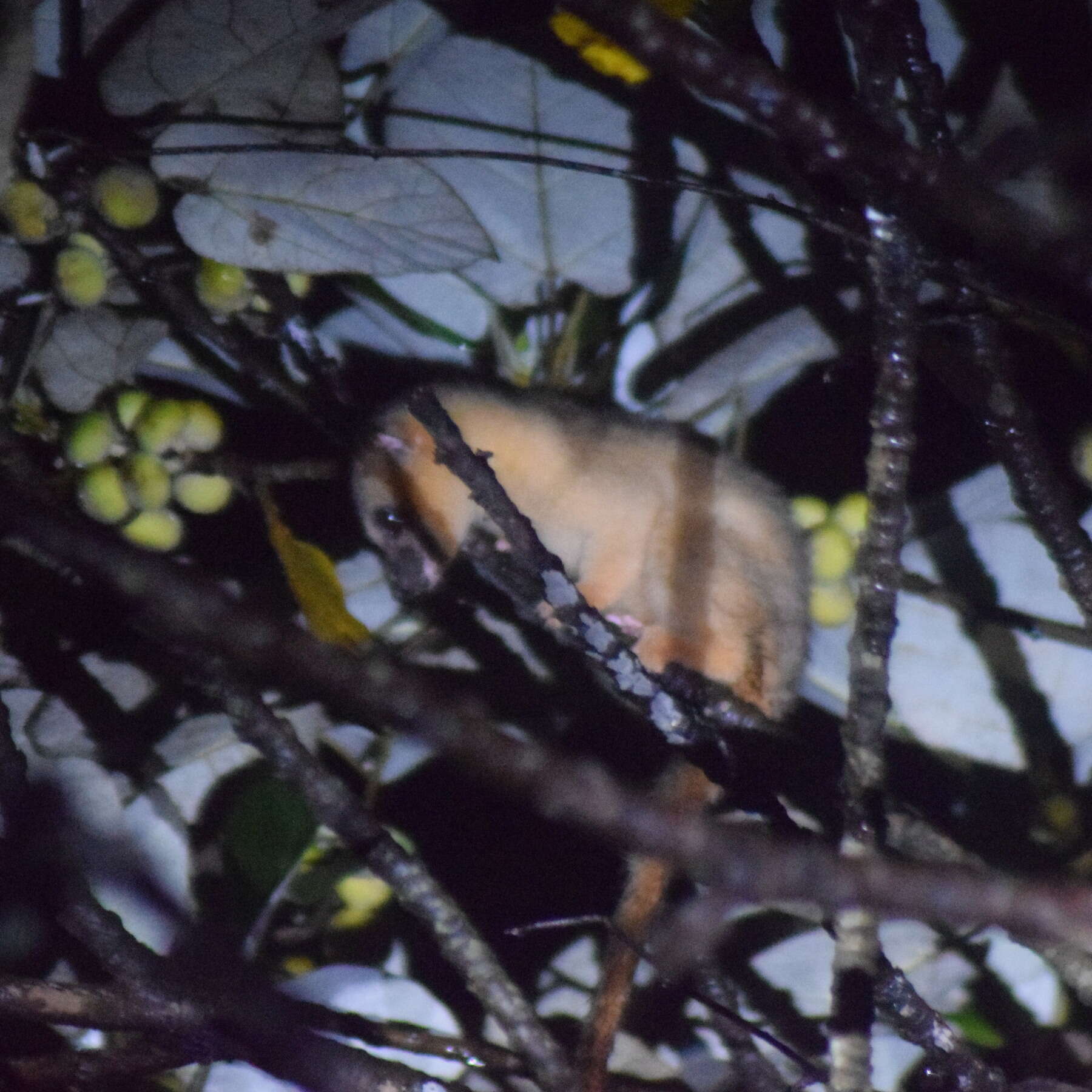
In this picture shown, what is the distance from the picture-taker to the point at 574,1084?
1387mm

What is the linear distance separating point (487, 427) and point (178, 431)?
1169 millimetres

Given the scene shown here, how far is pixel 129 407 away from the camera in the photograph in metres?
1.94

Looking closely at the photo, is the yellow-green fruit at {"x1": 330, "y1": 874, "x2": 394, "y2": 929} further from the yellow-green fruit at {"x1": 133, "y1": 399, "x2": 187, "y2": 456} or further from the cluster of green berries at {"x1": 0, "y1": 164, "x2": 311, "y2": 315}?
the cluster of green berries at {"x1": 0, "y1": 164, "x2": 311, "y2": 315}

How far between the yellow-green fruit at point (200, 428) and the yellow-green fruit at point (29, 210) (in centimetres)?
41

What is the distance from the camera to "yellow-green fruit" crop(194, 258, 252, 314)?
188 cm

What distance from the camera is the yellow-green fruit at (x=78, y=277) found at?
178cm

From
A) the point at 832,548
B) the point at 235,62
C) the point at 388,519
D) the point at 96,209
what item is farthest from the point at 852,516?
the point at 96,209

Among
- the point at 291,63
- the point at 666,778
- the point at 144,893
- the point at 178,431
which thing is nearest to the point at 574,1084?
the point at 666,778

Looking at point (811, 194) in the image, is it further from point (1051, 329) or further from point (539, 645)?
point (539, 645)

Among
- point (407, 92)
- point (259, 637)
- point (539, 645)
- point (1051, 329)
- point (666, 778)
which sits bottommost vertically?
point (259, 637)

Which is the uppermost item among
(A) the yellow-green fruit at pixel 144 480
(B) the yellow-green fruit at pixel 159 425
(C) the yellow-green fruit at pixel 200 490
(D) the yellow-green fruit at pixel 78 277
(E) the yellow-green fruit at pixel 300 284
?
(E) the yellow-green fruit at pixel 300 284

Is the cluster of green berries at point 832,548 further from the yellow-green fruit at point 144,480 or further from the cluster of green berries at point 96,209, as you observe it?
the cluster of green berries at point 96,209

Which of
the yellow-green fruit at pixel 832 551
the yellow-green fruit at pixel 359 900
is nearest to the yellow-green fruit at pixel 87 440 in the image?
the yellow-green fruit at pixel 359 900

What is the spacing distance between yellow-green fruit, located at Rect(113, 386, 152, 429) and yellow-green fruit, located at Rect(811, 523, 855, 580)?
60.0 inches
